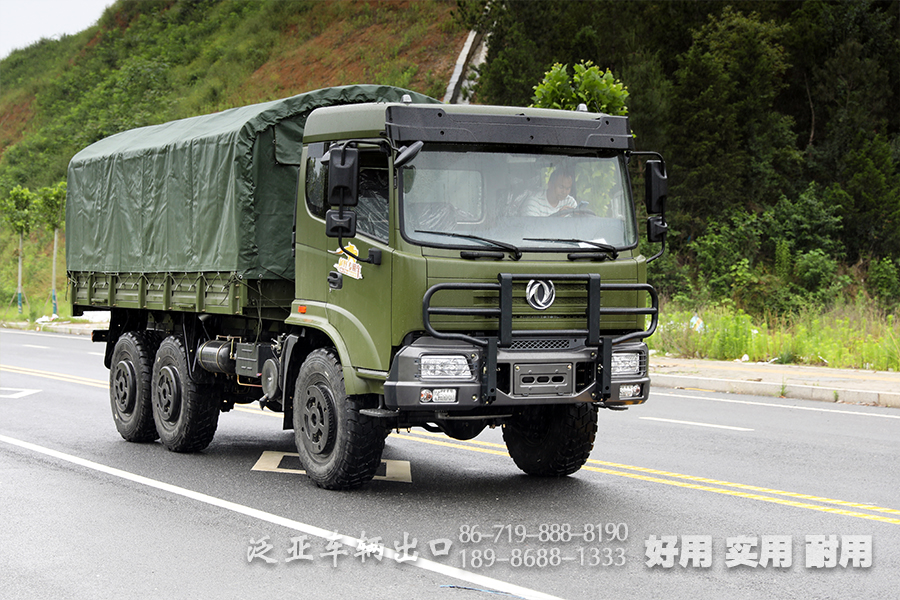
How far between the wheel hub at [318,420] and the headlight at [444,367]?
43.0 inches

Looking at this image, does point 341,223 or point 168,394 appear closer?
point 341,223

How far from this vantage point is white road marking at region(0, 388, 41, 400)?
15.2 m

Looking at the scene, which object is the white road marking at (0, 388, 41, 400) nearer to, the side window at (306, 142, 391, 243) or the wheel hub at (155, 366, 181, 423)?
the wheel hub at (155, 366, 181, 423)

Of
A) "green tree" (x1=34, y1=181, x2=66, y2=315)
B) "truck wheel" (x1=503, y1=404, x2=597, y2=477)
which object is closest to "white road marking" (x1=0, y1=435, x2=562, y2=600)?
"truck wheel" (x1=503, y1=404, x2=597, y2=477)

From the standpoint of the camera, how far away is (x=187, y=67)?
2532 inches

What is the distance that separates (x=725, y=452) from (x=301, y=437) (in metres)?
4.32

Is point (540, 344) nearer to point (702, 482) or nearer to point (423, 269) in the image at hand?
point (423, 269)

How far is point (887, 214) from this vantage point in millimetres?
37375

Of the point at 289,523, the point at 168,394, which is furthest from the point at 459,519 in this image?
the point at 168,394

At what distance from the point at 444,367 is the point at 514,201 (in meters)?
1.35

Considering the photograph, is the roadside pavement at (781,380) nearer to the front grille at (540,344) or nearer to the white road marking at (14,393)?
the front grille at (540,344)

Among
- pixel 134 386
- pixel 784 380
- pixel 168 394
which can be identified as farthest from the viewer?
pixel 784 380

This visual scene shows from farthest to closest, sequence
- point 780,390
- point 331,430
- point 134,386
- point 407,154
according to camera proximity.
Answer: point 780,390 < point 134,386 < point 331,430 < point 407,154

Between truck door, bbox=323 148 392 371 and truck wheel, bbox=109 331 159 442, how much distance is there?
379 centimetres
